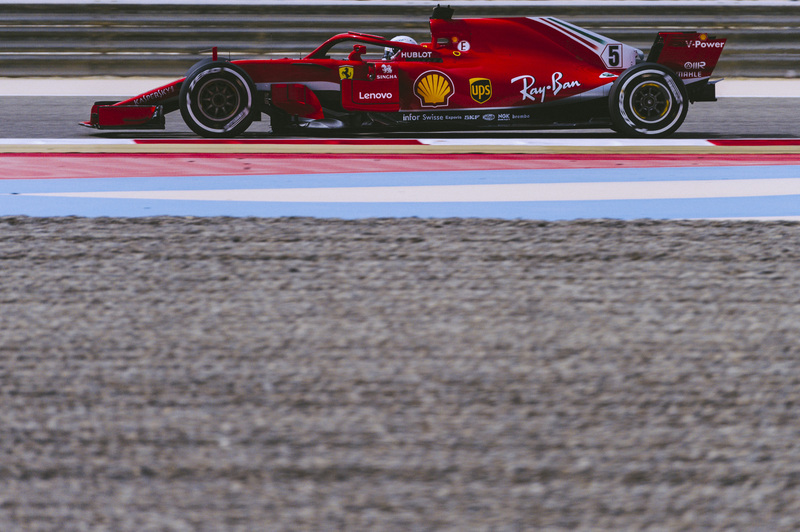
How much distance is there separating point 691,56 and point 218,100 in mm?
3700

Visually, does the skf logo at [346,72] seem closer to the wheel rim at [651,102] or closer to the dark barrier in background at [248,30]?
the wheel rim at [651,102]

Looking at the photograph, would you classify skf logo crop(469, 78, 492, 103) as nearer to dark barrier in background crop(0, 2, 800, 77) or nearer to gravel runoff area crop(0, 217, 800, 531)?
gravel runoff area crop(0, 217, 800, 531)

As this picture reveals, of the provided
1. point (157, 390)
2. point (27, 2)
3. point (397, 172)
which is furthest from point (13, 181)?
point (27, 2)

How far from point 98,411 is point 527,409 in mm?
1028

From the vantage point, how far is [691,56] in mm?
7512

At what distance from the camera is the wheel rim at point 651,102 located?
7.35 metres

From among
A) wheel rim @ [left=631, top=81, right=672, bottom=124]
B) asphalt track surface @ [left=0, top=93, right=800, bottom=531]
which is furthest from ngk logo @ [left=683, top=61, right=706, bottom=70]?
asphalt track surface @ [left=0, top=93, right=800, bottom=531]

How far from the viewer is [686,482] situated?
2.00 metres

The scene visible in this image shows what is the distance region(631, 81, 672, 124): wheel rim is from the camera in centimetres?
735

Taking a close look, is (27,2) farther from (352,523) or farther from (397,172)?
(352,523)

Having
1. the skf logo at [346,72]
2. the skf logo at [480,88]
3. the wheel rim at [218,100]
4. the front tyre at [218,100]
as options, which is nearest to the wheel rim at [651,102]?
the skf logo at [480,88]

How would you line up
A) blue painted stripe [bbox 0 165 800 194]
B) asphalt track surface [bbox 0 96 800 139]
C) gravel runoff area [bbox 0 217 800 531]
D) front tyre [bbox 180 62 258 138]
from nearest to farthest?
gravel runoff area [bbox 0 217 800 531] < blue painted stripe [bbox 0 165 800 194] < front tyre [bbox 180 62 258 138] < asphalt track surface [bbox 0 96 800 139]

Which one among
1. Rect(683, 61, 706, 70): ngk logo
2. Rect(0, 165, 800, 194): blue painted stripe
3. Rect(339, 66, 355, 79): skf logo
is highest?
Rect(683, 61, 706, 70): ngk logo

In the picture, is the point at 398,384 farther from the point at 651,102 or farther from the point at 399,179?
the point at 651,102
